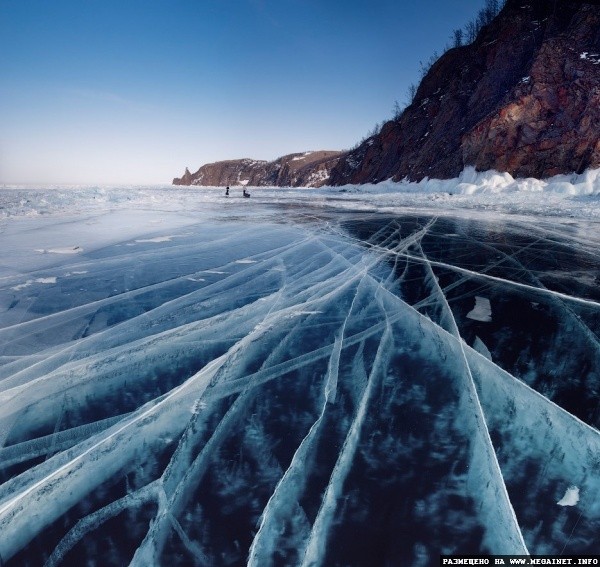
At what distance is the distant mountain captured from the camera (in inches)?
778

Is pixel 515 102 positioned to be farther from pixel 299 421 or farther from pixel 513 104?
pixel 299 421

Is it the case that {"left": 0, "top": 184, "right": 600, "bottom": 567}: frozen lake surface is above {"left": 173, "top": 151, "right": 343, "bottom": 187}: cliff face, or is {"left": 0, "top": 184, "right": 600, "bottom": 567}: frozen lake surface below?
below

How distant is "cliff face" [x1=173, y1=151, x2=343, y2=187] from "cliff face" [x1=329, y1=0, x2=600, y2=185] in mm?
42883

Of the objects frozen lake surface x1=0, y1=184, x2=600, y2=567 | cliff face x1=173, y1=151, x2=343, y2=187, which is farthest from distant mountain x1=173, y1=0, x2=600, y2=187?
cliff face x1=173, y1=151, x2=343, y2=187

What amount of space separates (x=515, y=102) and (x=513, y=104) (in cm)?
15

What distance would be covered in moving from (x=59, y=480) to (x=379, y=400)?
5.62 ft

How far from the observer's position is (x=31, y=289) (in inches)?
163

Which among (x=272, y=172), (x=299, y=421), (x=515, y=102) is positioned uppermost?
(x=272, y=172)

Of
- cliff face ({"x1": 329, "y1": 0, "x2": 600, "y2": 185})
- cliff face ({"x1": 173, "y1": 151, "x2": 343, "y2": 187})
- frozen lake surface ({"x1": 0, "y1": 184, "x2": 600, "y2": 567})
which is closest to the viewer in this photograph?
frozen lake surface ({"x1": 0, "y1": 184, "x2": 600, "y2": 567})

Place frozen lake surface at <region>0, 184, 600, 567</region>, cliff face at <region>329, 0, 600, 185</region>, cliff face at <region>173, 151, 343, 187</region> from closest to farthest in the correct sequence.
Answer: frozen lake surface at <region>0, 184, 600, 567</region> → cliff face at <region>329, 0, 600, 185</region> → cliff face at <region>173, 151, 343, 187</region>

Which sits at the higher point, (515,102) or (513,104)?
(515,102)

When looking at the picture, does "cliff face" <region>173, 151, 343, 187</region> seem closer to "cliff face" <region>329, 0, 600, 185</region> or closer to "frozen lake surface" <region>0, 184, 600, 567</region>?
"cliff face" <region>329, 0, 600, 185</region>

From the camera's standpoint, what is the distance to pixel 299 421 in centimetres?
189

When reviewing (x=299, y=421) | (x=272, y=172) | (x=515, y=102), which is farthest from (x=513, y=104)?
(x=272, y=172)
